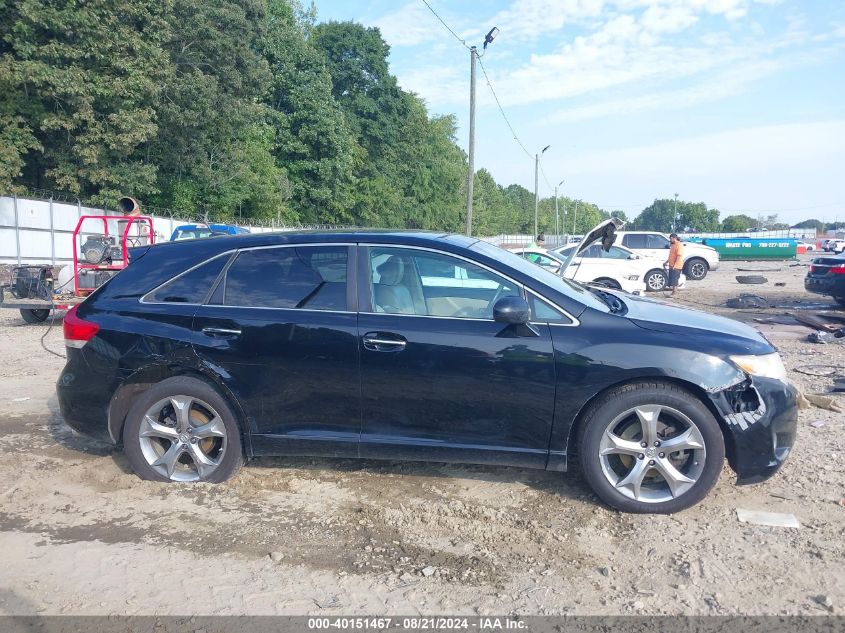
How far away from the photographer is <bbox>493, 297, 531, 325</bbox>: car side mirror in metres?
3.99

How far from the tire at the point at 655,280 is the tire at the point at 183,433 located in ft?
56.4

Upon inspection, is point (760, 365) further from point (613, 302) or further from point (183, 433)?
point (183, 433)

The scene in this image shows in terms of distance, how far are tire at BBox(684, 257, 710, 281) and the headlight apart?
2055cm

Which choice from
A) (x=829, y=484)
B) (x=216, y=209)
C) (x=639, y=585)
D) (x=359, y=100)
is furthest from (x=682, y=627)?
(x=359, y=100)

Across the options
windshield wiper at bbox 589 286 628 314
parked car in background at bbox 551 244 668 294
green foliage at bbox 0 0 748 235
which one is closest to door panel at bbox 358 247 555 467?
windshield wiper at bbox 589 286 628 314

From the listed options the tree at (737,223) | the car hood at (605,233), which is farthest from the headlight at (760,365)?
the tree at (737,223)

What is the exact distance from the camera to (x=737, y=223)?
137 m

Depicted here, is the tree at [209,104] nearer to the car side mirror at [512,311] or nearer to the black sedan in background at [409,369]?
the black sedan in background at [409,369]

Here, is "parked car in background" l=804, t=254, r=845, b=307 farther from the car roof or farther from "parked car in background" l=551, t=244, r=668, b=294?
the car roof

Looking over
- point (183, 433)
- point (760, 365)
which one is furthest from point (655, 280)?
point (183, 433)

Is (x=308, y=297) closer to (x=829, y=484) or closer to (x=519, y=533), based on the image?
(x=519, y=533)

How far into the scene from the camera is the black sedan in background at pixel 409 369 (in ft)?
13.0

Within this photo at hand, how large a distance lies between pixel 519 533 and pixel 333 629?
129 centimetres

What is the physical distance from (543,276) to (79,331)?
127 inches
